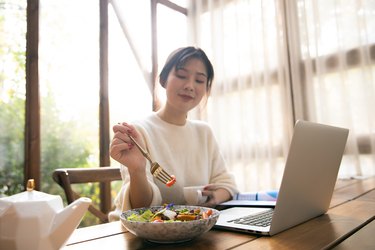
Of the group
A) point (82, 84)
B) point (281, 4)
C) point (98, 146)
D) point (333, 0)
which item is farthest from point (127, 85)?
point (333, 0)

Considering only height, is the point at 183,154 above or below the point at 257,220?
above

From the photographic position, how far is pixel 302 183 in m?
0.59

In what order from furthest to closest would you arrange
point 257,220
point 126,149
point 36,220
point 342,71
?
1. point 342,71
2. point 126,149
3. point 257,220
4. point 36,220

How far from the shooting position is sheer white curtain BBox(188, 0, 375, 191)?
6.38 feet

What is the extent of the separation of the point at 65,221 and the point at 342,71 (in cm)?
207

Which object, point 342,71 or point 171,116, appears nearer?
point 171,116

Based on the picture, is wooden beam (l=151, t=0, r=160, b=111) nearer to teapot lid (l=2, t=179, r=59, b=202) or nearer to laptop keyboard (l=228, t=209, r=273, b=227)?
laptop keyboard (l=228, t=209, r=273, b=227)

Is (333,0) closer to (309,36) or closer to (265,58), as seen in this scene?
(309,36)

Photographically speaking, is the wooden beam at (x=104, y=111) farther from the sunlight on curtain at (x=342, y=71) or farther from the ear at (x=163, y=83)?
the sunlight on curtain at (x=342, y=71)

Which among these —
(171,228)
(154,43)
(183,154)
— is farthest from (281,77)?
(171,228)

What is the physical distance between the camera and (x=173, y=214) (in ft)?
1.92

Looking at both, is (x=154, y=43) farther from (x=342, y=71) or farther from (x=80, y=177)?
(x=80, y=177)

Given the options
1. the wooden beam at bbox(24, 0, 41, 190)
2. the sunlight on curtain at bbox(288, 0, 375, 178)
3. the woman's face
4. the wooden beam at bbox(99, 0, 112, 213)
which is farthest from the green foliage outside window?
the sunlight on curtain at bbox(288, 0, 375, 178)

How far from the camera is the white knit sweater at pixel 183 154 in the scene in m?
1.15
